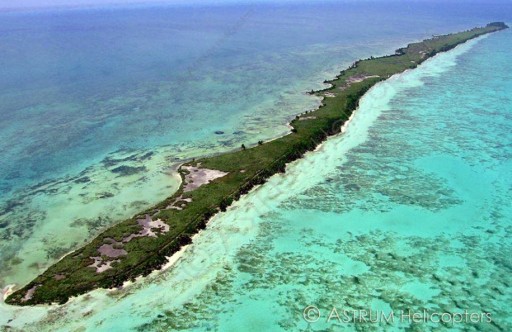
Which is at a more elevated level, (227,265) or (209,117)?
(209,117)

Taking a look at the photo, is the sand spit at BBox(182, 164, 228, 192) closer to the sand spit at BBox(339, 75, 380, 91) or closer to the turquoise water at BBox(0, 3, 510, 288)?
the turquoise water at BBox(0, 3, 510, 288)

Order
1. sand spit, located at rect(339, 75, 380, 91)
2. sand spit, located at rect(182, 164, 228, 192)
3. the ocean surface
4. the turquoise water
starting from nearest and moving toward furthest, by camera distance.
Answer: the ocean surface, the turquoise water, sand spit, located at rect(182, 164, 228, 192), sand spit, located at rect(339, 75, 380, 91)

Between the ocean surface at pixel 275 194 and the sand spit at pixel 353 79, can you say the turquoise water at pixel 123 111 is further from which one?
the sand spit at pixel 353 79

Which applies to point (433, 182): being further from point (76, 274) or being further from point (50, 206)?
point (50, 206)

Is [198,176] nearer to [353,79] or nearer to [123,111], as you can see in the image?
[123,111]

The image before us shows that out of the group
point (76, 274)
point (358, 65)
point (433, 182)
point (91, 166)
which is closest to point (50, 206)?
point (91, 166)

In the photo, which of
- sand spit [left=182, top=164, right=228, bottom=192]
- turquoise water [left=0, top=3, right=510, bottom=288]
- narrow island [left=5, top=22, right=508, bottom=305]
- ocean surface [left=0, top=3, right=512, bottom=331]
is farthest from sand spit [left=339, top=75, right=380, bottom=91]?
sand spit [left=182, top=164, right=228, bottom=192]
